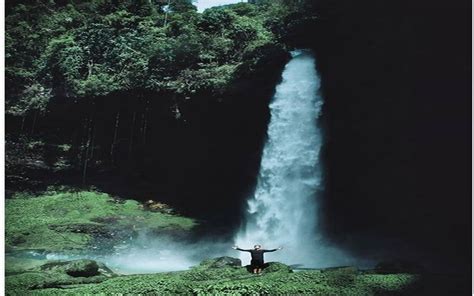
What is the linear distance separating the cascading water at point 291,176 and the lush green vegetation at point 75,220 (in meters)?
2.28

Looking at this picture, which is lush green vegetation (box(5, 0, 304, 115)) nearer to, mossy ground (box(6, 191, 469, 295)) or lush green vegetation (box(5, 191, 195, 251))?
lush green vegetation (box(5, 191, 195, 251))

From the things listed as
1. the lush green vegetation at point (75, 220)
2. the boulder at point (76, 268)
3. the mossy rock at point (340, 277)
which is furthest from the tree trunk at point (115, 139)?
the mossy rock at point (340, 277)

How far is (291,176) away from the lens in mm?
14617

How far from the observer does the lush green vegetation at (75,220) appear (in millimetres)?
12695

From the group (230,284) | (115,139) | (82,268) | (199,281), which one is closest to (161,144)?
(115,139)

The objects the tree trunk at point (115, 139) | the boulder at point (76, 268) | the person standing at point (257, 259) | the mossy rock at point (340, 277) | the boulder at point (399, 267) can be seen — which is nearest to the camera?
the mossy rock at point (340, 277)

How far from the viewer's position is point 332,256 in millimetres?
12938

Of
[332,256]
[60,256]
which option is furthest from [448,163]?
[60,256]

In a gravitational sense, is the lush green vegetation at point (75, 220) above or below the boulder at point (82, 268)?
above

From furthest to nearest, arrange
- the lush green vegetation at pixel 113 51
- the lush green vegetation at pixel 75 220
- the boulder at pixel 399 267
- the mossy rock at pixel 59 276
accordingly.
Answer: the lush green vegetation at pixel 113 51, the lush green vegetation at pixel 75 220, the boulder at pixel 399 267, the mossy rock at pixel 59 276

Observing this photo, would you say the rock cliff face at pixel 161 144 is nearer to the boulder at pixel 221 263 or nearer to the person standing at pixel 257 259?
the boulder at pixel 221 263

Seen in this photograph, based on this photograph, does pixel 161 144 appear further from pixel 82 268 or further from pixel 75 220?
pixel 82 268

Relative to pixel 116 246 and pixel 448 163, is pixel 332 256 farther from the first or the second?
pixel 116 246

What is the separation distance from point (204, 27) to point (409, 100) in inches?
298
